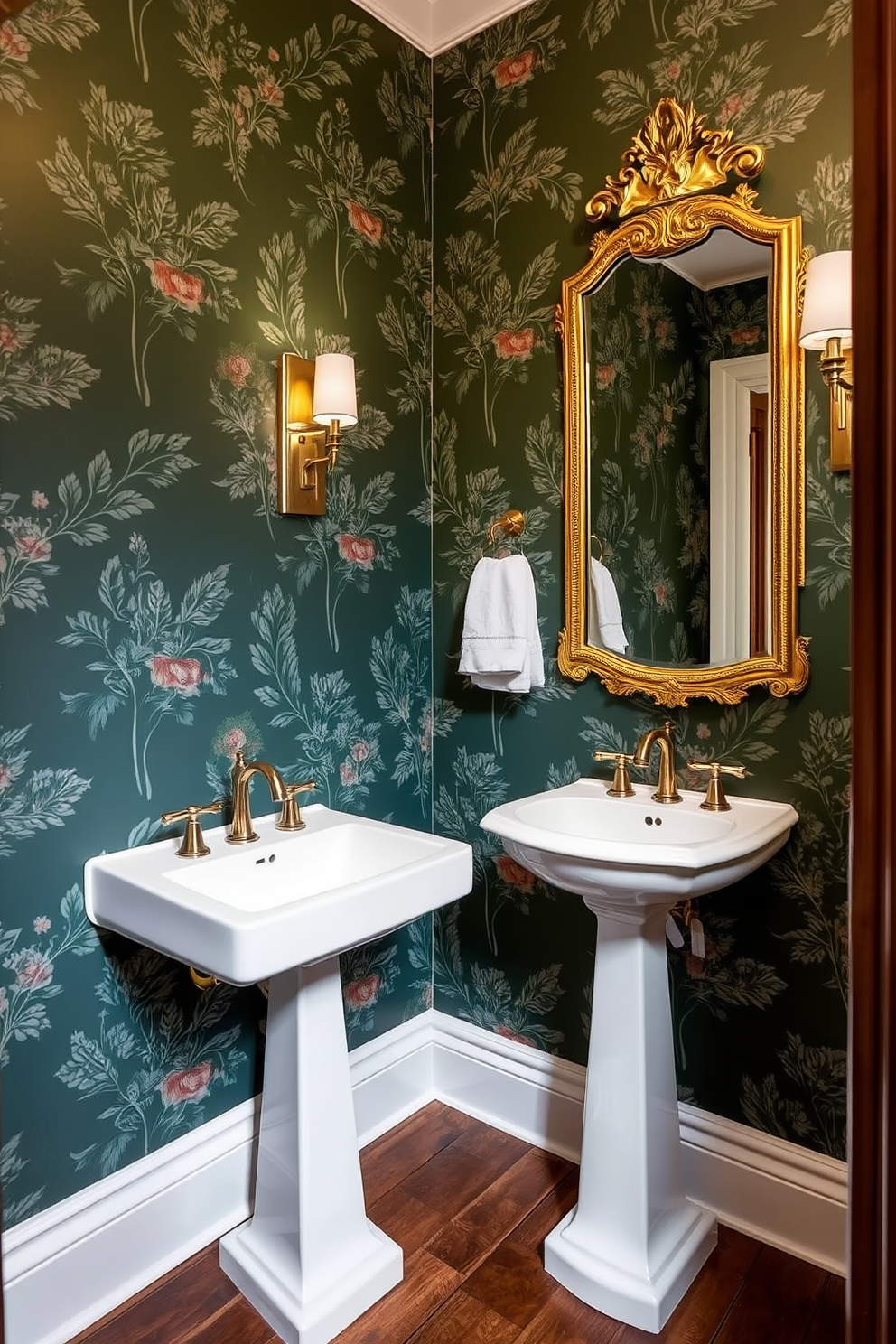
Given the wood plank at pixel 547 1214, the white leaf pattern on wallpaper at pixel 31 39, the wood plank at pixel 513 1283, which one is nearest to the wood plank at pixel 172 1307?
the wood plank at pixel 513 1283

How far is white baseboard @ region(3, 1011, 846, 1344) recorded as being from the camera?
4.93 ft

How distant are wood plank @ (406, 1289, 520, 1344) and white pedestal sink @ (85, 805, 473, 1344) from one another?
11 cm

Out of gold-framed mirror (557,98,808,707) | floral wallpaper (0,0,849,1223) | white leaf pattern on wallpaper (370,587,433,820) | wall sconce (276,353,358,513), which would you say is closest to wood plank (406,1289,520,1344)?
floral wallpaper (0,0,849,1223)

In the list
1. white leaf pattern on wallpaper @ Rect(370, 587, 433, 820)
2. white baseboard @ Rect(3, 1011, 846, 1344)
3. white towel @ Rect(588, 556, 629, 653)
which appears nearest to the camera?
white baseboard @ Rect(3, 1011, 846, 1344)

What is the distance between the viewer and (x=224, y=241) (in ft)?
5.69

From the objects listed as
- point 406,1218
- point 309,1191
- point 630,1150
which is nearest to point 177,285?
point 309,1191

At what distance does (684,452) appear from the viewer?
5.98 feet

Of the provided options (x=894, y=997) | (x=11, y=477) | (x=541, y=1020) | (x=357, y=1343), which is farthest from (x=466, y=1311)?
(x=11, y=477)

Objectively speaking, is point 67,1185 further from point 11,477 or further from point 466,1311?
point 11,477

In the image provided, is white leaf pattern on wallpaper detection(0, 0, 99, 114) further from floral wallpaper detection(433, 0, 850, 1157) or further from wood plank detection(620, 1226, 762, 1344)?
wood plank detection(620, 1226, 762, 1344)

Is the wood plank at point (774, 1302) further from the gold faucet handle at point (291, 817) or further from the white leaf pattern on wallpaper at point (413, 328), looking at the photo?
the white leaf pattern on wallpaper at point (413, 328)

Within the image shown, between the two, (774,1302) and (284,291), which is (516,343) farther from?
(774,1302)

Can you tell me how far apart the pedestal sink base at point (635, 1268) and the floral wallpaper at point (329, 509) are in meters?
0.26

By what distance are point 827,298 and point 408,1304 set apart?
1.98 m
